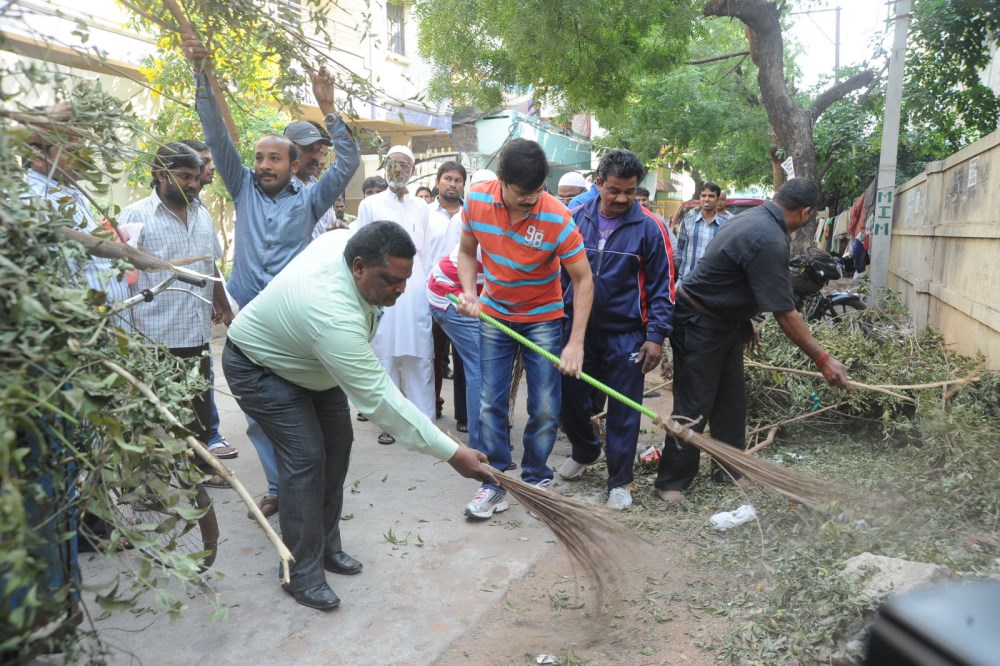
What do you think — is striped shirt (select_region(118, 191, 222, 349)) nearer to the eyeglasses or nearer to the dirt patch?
the eyeglasses

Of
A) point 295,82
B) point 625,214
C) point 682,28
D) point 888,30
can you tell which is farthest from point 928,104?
point 295,82

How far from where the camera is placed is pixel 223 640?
305 cm

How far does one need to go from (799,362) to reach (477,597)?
11.2ft

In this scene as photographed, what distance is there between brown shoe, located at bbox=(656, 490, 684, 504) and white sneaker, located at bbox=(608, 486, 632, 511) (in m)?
0.20

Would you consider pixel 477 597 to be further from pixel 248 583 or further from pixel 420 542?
pixel 248 583

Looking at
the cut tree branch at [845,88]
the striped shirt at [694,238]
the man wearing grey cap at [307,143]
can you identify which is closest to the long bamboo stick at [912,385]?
the striped shirt at [694,238]

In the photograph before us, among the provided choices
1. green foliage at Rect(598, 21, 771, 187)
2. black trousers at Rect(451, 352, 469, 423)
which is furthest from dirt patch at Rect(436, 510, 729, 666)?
green foliage at Rect(598, 21, 771, 187)

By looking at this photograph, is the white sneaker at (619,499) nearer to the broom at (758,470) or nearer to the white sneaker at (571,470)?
the white sneaker at (571,470)

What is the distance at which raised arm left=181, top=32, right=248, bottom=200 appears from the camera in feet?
11.9

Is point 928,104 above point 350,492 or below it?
above

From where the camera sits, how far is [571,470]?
4.97 metres

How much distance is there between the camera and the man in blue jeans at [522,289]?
4.08 metres

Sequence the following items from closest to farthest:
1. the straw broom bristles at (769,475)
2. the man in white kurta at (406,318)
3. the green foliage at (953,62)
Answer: the straw broom bristles at (769,475) < the man in white kurta at (406,318) < the green foliage at (953,62)

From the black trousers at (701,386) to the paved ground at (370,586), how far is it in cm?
93
